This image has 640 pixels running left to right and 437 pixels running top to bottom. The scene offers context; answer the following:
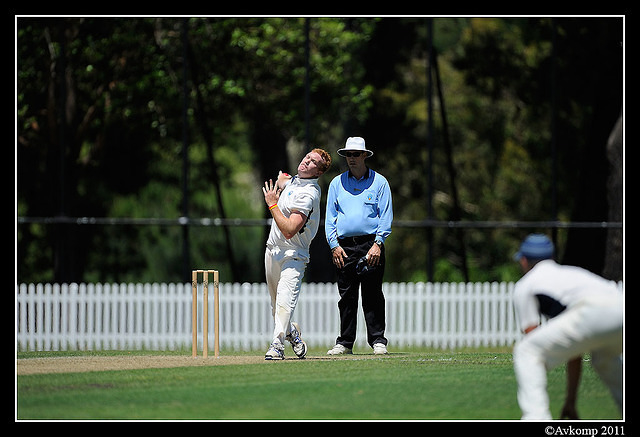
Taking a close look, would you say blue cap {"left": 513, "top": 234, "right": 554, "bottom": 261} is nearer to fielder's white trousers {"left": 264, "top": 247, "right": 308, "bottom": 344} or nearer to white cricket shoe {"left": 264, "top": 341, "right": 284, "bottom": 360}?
fielder's white trousers {"left": 264, "top": 247, "right": 308, "bottom": 344}

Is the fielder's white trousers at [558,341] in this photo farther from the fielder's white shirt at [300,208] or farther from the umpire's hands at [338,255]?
the umpire's hands at [338,255]

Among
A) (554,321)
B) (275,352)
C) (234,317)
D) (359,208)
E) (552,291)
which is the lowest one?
(234,317)

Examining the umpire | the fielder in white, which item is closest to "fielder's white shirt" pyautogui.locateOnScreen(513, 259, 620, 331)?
the fielder in white

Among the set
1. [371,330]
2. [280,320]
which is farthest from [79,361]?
[371,330]

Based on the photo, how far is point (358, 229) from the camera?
11.1 metres

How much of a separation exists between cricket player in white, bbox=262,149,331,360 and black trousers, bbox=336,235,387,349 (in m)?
0.58

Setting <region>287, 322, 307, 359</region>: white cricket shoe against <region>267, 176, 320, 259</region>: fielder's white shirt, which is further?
<region>287, 322, 307, 359</region>: white cricket shoe

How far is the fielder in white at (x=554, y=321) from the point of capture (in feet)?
23.6

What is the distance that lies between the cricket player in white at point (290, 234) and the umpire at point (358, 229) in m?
0.51

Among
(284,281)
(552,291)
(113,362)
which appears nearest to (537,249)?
(552,291)

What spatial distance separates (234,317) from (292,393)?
9.64 metres

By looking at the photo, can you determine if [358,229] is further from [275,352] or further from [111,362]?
[111,362]

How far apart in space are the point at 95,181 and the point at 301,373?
61.6ft

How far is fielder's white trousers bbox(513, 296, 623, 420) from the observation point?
7184 millimetres
